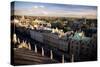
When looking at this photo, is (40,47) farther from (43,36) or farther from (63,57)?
(63,57)
